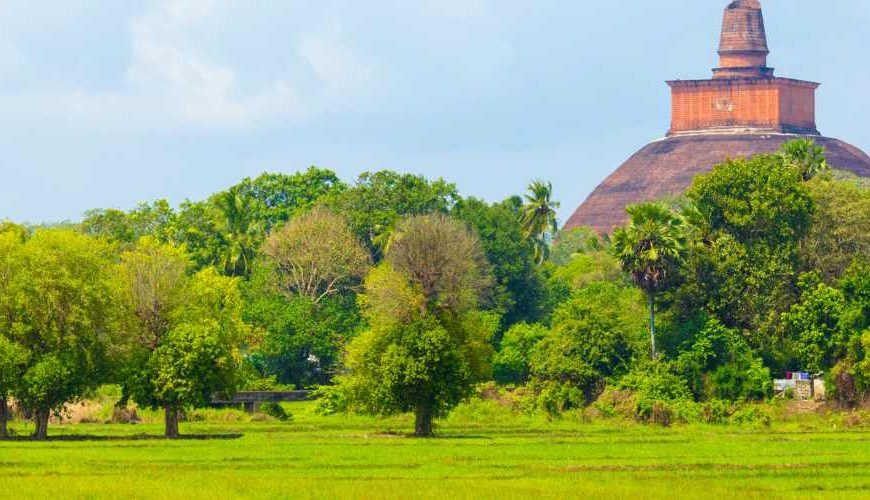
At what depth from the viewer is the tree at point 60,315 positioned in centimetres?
6519

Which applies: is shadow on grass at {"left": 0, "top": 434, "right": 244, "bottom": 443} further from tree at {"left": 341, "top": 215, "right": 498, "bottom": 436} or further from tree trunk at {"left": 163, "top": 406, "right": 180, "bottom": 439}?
tree at {"left": 341, "top": 215, "right": 498, "bottom": 436}

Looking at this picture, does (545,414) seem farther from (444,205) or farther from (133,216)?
(133,216)

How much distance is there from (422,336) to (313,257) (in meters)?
31.2

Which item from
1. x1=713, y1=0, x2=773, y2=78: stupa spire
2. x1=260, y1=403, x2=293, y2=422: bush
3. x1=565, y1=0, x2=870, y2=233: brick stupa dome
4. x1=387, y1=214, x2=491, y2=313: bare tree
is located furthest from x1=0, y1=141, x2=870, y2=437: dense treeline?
x1=713, y1=0, x2=773, y2=78: stupa spire

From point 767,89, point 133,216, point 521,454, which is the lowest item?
point 521,454

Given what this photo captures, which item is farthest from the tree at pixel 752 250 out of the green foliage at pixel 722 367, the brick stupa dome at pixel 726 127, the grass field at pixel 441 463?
the brick stupa dome at pixel 726 127

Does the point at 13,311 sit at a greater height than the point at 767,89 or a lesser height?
lesser

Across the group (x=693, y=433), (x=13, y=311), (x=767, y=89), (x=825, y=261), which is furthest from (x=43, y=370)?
(x=767, y=89)

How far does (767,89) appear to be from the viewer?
6029 inches

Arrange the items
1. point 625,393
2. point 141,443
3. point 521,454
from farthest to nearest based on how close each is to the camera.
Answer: point 625,393
point 141,443
point 521,454

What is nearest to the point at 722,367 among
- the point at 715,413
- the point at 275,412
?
the point at 715,413

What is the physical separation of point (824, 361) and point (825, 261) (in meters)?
5.73

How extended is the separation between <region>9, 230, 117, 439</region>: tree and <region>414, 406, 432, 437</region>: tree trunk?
1056 centimetres

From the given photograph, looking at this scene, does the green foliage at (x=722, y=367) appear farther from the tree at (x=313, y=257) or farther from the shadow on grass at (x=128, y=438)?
the tree at (x=313, y=257)
